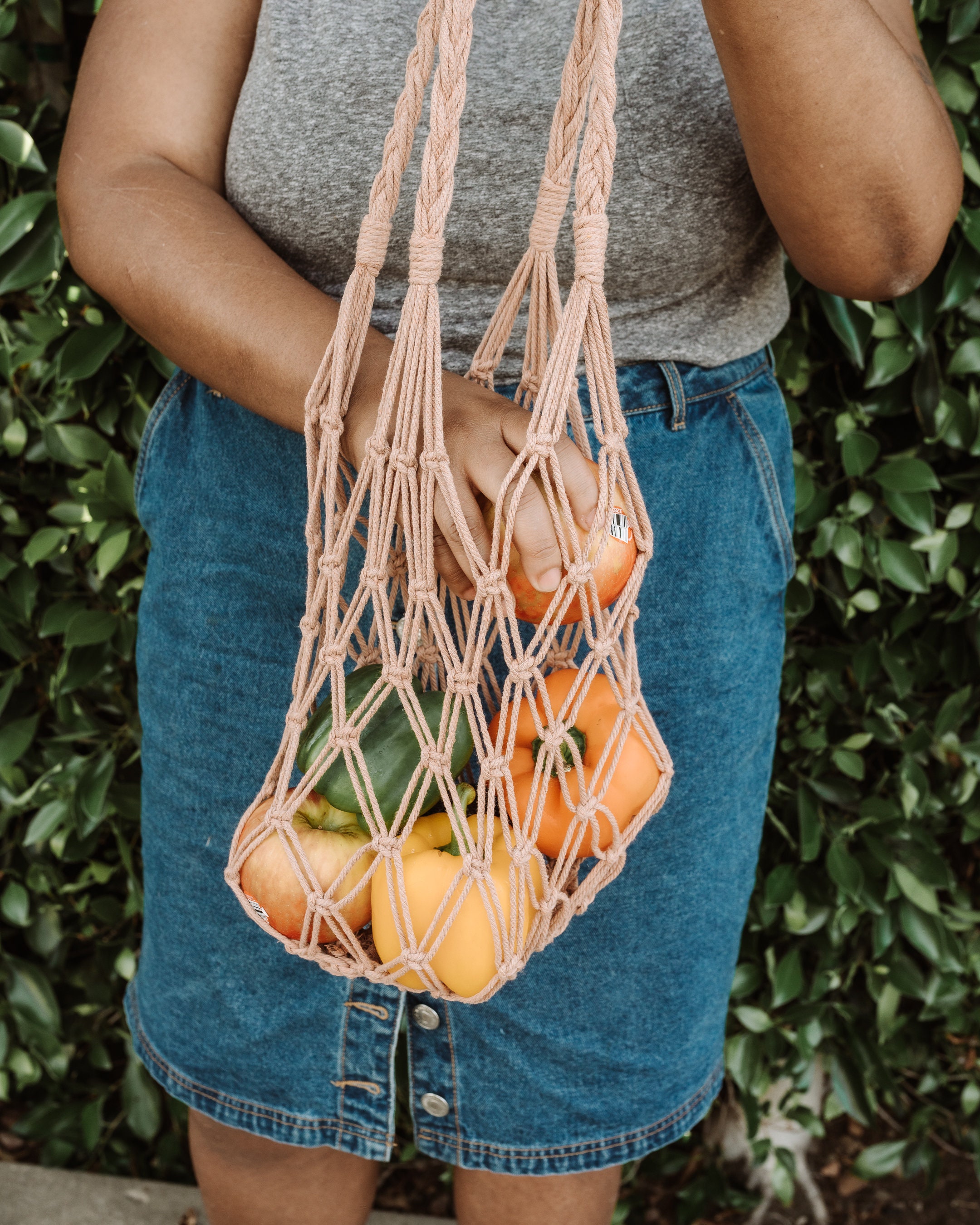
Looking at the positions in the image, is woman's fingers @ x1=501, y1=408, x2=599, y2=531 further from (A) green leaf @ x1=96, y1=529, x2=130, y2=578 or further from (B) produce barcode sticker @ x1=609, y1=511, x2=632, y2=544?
(A) green leaf @ x1=96, y1=529, x2=130, y2=578

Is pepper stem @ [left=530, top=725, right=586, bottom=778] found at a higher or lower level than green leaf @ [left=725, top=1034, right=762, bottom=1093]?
higher

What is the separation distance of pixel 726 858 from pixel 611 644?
0.42m

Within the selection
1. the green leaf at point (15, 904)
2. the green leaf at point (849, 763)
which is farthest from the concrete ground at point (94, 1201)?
the green leaf at point (849, 763)

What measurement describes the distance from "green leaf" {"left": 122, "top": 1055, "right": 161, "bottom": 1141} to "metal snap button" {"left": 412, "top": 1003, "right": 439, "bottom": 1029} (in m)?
0.89

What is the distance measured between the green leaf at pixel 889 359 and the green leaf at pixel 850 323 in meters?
0.02

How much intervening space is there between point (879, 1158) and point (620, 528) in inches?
57.5

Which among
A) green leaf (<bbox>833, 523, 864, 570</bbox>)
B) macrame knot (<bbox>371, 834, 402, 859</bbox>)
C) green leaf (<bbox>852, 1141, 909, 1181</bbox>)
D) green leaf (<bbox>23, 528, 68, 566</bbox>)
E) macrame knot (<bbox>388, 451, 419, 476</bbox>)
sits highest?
macrame knot (<bbox>388, 451, 419, 476</bbox>)

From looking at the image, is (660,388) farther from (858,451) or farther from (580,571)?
(858,451)

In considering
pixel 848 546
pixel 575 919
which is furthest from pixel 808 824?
pixel 575 919

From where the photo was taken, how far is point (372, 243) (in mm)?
618

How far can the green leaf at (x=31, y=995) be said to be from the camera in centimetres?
160

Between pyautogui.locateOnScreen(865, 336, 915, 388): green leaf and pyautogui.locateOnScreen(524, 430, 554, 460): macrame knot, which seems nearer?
pyautogui.locateOnScreen(524, 430, 554, 460): macrame knot

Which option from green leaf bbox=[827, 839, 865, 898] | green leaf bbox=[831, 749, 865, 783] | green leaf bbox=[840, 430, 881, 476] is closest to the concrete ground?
green leaf bbox=[827, 839, 865, 898]

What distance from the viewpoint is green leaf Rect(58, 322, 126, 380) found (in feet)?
4.21
